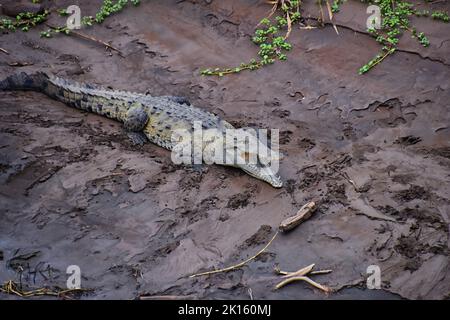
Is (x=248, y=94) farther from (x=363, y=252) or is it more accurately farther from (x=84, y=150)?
(x=363, y=252)

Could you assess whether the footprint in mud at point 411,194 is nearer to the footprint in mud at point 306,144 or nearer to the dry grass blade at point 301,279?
the footprint in mud at point 306,144

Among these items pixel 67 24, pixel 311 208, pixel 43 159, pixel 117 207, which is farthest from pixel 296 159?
pixel 67 24

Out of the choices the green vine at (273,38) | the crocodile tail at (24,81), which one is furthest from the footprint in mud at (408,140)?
the crocodile tail at (24,81)

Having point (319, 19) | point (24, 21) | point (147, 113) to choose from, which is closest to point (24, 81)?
point (147, 113)

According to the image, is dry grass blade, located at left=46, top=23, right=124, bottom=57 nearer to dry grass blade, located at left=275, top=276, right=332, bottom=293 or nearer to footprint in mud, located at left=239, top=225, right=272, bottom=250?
footprint in mud, located at left=239, top=225, right=272, bottom=250

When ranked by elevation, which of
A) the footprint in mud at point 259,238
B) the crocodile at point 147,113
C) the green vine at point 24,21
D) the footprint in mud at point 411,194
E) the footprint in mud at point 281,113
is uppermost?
the green vine at point 24,21

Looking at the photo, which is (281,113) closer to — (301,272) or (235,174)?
(235,174)

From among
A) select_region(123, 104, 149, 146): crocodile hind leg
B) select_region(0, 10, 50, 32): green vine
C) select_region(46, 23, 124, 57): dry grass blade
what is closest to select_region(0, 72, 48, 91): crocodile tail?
select_region(123, 104, 149, 146): crocodile hind leg
